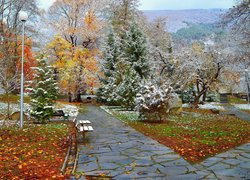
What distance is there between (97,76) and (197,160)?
71.9 feet

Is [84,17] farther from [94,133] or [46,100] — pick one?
[94,133]

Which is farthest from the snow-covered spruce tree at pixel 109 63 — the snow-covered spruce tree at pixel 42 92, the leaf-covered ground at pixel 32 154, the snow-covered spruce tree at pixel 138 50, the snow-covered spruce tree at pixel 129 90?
the leaf-covered ground at pixel 32 154

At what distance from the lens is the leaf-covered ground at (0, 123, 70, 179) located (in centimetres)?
555

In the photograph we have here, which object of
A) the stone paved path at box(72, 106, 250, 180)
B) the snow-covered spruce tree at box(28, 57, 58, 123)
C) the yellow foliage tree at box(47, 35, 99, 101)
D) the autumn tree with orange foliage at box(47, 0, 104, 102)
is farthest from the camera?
the autumn tree with orange foliage at box(47, 0, 104, 102)

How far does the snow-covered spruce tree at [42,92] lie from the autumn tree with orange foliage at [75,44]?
12903 mm

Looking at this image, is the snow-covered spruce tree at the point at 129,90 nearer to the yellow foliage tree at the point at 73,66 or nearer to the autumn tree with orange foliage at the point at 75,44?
the yellow foliage tree at the point at 73,66

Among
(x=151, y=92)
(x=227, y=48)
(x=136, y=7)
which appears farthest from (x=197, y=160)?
(x=136, y=7)

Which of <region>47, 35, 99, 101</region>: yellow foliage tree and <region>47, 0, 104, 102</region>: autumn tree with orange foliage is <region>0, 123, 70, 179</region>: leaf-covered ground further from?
<region>47, 0, 104, 102</region>: autumn tree with orange foliage

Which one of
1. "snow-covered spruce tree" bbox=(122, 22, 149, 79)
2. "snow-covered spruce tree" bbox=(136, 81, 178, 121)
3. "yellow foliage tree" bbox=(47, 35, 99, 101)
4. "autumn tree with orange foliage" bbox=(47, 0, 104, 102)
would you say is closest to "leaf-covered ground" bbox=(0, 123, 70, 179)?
"snow-covered spruce tree" bbox=(136, 81, 178, 121)

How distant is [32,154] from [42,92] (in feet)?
22.7

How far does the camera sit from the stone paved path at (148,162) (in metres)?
5.43

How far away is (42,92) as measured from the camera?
1370cm

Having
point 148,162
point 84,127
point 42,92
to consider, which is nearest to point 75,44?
point 42,92

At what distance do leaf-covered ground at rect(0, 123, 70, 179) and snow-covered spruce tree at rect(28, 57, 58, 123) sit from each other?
2980 mm
